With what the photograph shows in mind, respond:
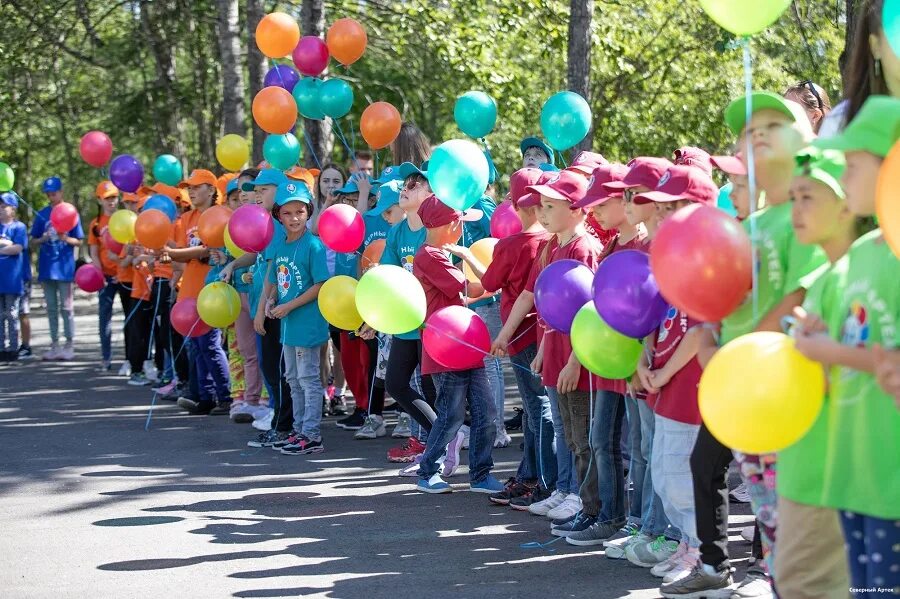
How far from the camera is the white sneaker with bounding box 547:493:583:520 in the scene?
6531 millimetres

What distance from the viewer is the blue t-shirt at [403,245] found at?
8344mm

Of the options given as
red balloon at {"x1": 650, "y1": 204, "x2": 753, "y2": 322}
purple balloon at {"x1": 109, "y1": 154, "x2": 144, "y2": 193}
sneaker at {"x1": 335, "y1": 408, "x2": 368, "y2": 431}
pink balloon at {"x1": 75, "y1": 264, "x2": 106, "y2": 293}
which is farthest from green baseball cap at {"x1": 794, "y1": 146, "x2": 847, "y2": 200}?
pink balloon at {"x1": 75, "y1": 264, "x2": 106, "y2": 293}

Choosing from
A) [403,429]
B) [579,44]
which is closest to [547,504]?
[403,429]

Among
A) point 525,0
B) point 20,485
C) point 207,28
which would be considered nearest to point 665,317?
point 20,485

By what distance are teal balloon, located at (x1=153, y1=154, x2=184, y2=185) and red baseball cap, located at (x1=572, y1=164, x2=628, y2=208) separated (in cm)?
861

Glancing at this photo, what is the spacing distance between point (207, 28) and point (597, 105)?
9.19 m

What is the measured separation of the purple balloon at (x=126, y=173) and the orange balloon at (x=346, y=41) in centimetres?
318

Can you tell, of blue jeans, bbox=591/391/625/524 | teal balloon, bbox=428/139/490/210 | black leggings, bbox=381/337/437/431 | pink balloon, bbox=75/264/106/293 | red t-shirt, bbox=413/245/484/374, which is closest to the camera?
blue jeans, bbox=591/391/625/524

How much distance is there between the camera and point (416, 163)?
1003 cm

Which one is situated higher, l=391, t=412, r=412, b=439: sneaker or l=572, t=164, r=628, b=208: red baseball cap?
l=572, t=164, r=628, b=208: red baseball cap

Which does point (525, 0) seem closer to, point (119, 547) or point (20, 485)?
point (20, 485)

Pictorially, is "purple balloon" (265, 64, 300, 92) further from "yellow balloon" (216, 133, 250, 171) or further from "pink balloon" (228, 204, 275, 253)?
"pink balloon" (228, 204, 275, 253)

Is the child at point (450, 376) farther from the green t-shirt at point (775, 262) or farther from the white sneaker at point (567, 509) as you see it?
the green t-shirt at point (775, 262)

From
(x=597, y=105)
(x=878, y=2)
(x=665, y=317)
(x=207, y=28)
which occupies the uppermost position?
(x=207, y=28)
